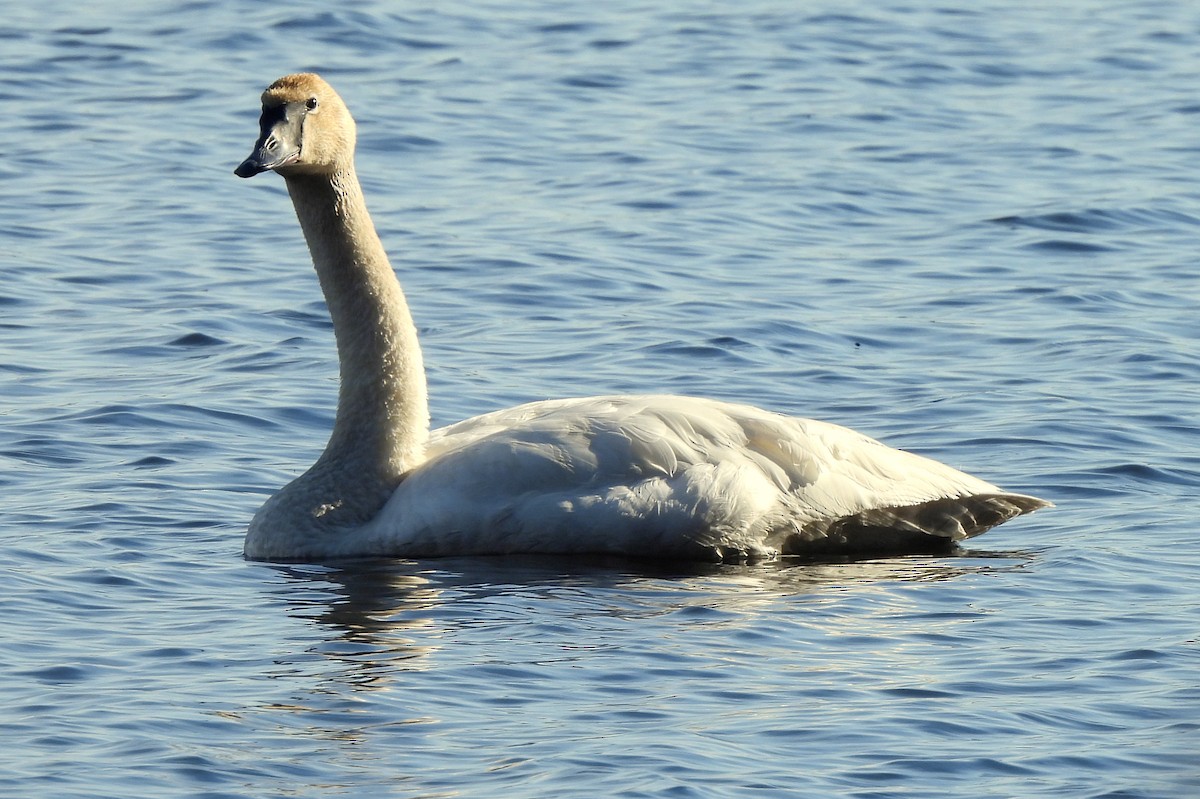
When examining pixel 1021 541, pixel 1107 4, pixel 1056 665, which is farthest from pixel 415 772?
pixel 1107 4

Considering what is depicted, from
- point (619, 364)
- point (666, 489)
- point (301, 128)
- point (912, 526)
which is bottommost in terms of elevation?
point (912, 526)

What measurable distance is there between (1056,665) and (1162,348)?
6.05 meters

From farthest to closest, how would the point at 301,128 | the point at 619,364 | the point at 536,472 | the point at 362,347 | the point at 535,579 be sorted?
the point at 619,364 < the point at 362,347 < the point at 301,128 < the point at 536,472 < the point at 535,579

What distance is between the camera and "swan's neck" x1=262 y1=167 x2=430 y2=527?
10.8 metres

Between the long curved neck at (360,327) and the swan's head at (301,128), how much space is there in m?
0.15

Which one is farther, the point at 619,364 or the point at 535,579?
the point at 619,364

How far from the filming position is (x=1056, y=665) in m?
8.66

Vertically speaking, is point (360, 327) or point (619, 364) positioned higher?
point (360, 327)

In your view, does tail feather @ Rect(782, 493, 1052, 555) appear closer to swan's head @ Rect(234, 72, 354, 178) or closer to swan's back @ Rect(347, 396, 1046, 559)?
swan's back @ Rect(347, 396, 1046, 559)

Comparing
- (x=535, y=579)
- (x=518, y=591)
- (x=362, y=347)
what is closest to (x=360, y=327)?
(x=362, y=347)

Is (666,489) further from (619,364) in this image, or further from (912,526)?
(619,364)

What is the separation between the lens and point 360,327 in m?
10.9

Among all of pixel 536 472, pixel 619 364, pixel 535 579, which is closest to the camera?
pixel 535 579

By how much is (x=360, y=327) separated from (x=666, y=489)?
175 cm
